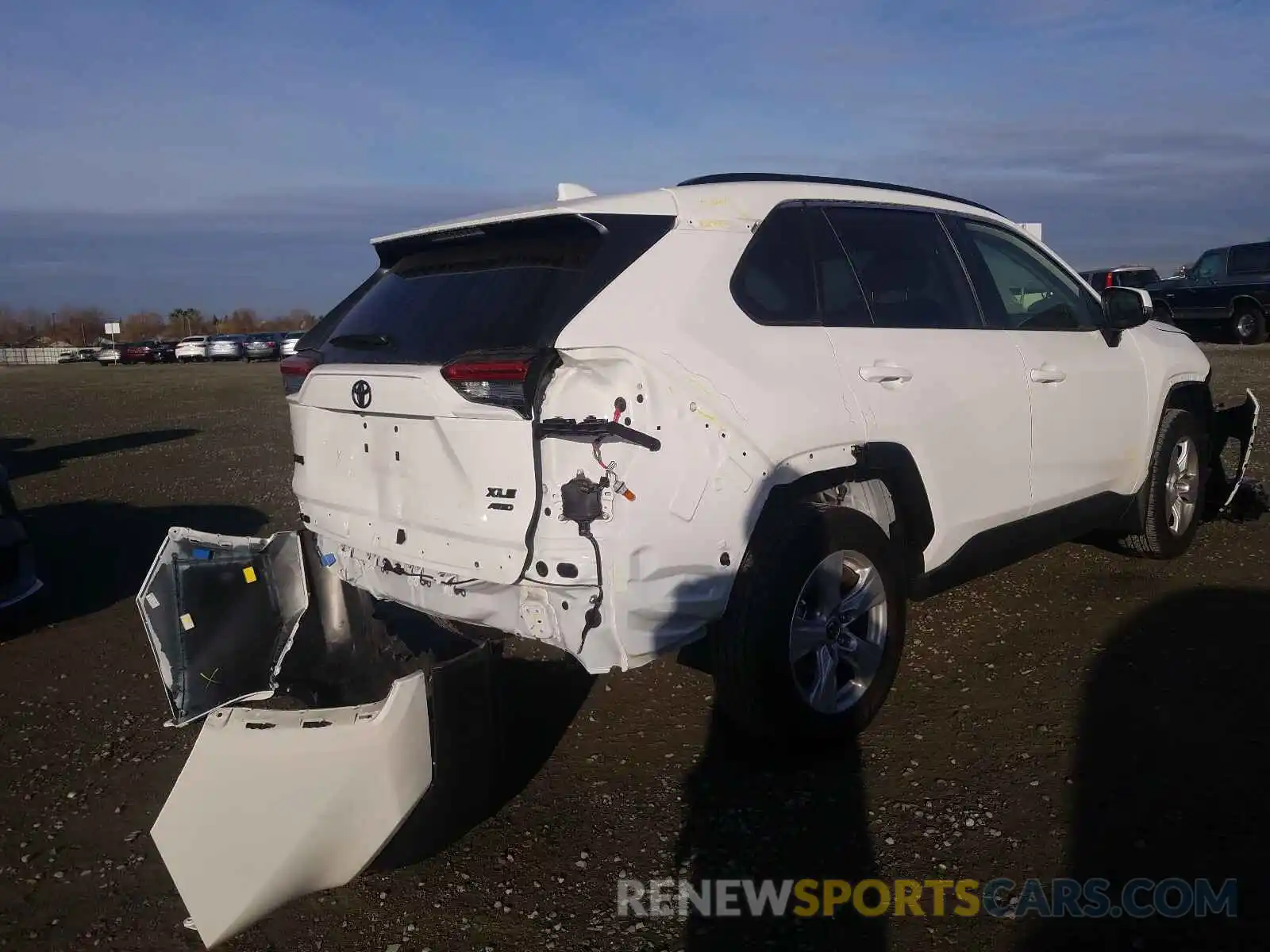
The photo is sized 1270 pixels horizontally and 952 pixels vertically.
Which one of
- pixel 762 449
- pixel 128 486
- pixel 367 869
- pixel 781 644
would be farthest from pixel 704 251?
pixel 128 486

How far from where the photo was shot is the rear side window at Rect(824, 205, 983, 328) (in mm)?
3932

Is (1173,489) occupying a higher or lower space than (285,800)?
higher

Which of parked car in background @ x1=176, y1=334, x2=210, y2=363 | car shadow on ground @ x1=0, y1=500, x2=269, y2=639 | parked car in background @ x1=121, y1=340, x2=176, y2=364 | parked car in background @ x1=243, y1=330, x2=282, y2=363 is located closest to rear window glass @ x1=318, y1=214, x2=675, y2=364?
car shadow on ground @ x1=0, y1=500, x2=269, y2=639

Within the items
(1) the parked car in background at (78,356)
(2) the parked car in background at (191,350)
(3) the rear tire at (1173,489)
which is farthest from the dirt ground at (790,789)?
(1) the parked car in background at (78,356)

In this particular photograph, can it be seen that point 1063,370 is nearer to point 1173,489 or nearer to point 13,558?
point 1173,489

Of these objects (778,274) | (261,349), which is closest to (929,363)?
(778,274)

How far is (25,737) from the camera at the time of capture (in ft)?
13.8

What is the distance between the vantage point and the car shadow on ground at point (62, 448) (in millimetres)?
11773

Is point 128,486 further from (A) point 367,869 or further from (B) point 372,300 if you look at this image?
(A) point 367,869

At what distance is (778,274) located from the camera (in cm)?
357

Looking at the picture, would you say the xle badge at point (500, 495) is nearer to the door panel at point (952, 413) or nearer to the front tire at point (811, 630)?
the front tire at point (811, 630)

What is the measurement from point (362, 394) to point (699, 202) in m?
1.29

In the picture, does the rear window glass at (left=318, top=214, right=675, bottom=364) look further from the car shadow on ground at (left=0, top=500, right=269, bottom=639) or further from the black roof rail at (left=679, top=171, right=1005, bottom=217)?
the car shadow on ground at (left=0, top=500, right=269, bottom=639)

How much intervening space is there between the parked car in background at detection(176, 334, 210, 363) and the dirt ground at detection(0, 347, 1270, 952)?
47.6 meters
